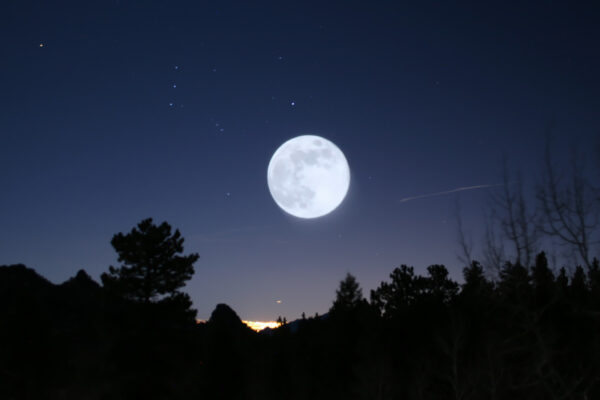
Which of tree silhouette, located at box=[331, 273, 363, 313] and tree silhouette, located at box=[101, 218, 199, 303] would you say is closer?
tree silhouette, located at box=[101, 218, 199, 303]

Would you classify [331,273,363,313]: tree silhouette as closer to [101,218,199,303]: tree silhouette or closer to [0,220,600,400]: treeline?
[0,220,600,400]: treeline

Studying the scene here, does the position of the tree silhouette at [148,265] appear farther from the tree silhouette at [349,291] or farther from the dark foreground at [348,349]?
the tree silhouette at [349,291]

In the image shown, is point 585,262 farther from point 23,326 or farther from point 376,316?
point 23,326

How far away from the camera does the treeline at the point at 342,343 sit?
17628 mm

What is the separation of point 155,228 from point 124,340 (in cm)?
573

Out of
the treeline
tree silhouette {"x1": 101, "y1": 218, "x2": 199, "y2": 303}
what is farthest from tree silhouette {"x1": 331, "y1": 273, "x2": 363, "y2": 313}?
tree silhouette {"x1": 101, "y1": 218, "x2": 199, "y2": 303}

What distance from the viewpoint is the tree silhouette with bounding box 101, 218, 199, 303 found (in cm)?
2186

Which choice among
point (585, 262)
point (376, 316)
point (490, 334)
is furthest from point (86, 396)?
point (585, 262)

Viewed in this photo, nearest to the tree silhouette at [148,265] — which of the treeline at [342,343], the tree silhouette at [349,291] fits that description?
the treeline at [342,343]

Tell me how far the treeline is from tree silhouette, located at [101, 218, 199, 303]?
52mm

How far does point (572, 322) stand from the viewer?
33.7 m

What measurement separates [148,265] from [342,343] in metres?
24.5

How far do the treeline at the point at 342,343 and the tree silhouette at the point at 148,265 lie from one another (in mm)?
52

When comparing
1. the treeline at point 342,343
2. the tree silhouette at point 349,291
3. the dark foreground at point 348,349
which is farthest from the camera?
the tree silhouette at point 349,291
